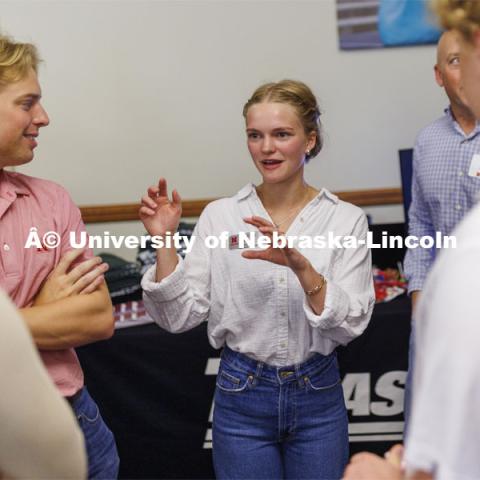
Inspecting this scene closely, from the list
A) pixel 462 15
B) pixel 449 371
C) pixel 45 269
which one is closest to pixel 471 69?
pixel 462 15

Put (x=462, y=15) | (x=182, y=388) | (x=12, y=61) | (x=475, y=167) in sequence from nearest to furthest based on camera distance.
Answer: (x=462, y=15) → (x=12, y=61) → (x=475, y=167) → (x=182, y=388)

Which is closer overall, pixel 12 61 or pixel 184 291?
pixel 12 61

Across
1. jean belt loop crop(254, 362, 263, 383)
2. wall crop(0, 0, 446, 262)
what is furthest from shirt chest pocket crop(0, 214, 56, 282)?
wall crop(0, 0, 446, 262)

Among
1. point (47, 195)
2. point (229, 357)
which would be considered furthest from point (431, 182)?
point (47, 195)

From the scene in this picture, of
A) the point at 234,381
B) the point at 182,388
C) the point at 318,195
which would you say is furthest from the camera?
the point at 182,388

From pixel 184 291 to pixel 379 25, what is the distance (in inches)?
81.0

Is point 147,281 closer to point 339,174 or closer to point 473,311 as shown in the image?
point 473,311

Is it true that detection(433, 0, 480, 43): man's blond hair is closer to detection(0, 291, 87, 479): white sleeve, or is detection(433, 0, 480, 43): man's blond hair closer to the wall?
detection(0, 291, 87, 479): white sleeve

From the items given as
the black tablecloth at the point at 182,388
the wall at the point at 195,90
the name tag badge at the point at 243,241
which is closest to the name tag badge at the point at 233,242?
the name tag badge at the point at 243,241

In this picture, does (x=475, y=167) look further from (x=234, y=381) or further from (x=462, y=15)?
(x=462, y=15)

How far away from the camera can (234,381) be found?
6.60 ft

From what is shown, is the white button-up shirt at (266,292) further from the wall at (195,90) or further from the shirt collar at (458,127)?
the wall at (195,90)

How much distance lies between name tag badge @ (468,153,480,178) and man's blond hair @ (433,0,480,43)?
1202 mm

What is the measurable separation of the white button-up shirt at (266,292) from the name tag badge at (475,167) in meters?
0.40
